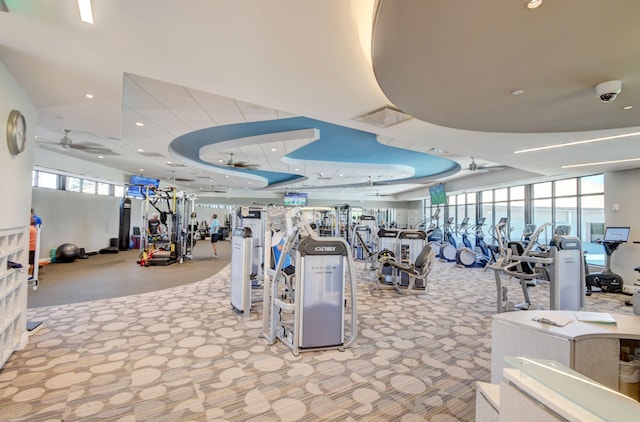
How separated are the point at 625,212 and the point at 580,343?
815 centimetres

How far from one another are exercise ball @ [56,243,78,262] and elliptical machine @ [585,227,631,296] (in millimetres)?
13844

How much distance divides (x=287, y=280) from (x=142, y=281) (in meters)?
4.65

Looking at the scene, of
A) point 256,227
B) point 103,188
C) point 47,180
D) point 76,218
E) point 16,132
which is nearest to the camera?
point 16,132

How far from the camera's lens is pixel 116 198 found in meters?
12.3

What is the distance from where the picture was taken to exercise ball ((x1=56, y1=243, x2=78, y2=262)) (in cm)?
897

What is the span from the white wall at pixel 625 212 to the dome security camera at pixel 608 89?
6611mm

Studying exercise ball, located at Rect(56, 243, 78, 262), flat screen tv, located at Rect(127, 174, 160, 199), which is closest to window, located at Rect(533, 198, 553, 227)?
flat screen tv, located at Rect(127, 174, 160, 199)

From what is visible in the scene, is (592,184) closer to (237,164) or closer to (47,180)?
(237,164)

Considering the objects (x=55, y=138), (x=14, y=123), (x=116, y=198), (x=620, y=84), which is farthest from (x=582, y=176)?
(x=116, y=198)

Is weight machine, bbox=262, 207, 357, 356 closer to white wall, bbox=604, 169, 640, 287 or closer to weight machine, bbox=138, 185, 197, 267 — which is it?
weight machine, bbox=138, 185, 197, 267

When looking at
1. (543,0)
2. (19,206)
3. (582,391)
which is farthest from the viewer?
(19,206)

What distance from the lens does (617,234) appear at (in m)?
6.98

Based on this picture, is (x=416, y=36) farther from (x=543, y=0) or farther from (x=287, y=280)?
(x=287, y=280)

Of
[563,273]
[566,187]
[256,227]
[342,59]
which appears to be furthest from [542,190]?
[342,59]
